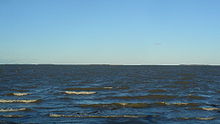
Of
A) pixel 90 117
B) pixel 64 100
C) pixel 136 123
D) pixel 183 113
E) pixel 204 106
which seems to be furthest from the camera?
pixel 64 100

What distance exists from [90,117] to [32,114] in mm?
3674

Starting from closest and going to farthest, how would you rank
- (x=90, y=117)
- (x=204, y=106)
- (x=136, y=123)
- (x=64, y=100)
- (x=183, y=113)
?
1. (x=136, y=123)
2. (x=90, y=117)
3. (x=183, y=113)
4. (x=204, y=106)
5. (x=64, y=100)

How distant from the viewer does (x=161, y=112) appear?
659 inches

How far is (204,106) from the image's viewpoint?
19328mm

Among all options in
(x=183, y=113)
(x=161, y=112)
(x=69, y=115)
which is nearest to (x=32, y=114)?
(x=69, y=115)

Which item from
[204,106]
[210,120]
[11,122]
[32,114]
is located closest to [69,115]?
[32,114]

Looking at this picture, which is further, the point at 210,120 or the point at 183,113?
the point at 183,113

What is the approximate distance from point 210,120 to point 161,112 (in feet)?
10.4

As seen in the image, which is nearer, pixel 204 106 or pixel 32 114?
pixel 32 114

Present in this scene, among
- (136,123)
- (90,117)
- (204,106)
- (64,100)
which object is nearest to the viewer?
(136,123)

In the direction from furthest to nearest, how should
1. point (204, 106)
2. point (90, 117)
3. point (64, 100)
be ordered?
point (64, 100) < point (204, 106) < point (90, 117)

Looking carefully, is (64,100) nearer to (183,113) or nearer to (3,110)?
(3,110)

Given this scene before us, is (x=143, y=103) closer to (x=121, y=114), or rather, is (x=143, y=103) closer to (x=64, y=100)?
(x=121, y=114)

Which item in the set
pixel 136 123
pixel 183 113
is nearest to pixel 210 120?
pixel 183 113
